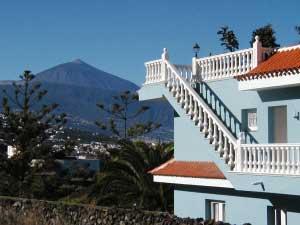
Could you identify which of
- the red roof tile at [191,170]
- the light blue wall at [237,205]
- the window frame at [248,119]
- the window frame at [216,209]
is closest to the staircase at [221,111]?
the window frame at [248,119]

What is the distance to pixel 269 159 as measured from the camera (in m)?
17.1

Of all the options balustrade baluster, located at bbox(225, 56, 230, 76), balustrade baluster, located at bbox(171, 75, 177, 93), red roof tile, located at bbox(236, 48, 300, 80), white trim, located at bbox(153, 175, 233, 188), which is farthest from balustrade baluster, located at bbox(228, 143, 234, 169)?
balustrade baluster, located at bbox(171, 75, 177, 93)

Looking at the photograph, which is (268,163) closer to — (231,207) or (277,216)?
(277,216)

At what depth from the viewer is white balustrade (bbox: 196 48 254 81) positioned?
798 inches

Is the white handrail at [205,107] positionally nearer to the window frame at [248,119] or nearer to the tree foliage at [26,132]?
the window frame at [248,119]

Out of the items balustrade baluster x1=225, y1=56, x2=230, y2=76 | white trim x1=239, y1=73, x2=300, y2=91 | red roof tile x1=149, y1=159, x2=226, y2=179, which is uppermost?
balustrade baluster x1=225, y1=56, x2=230, y2=76

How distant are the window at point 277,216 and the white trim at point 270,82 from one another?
10.5ft

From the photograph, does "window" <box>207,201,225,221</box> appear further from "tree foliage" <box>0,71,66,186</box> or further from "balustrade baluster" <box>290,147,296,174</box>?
"tree foliage" <box>0,71,66,186</box>

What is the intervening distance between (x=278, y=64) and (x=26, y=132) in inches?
1125

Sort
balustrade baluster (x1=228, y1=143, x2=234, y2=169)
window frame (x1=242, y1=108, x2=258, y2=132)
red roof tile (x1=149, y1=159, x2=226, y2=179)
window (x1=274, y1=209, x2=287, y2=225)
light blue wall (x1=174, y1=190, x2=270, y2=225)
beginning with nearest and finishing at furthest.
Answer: window (x1=274, y1=209, x2=287, y2=225) → balustrade baluster (x1=228, y1=143, x2=234, y2=169) → light blue wall (x1=174, y1=190, x2=270, y2=225) → red roof tile (x1=149, y1=159, x2=226, y2=179) → window frame (x1=242, y1=108, x2=258, y2=132)

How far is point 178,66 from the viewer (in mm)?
22859

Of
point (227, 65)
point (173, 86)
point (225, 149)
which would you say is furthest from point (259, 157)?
point (173, 86)

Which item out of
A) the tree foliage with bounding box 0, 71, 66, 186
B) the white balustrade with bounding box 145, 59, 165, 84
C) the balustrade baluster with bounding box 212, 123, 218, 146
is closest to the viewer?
the balustrade baluster with bounding box 212, 123, 218, 146

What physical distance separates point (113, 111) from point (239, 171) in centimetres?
4054
